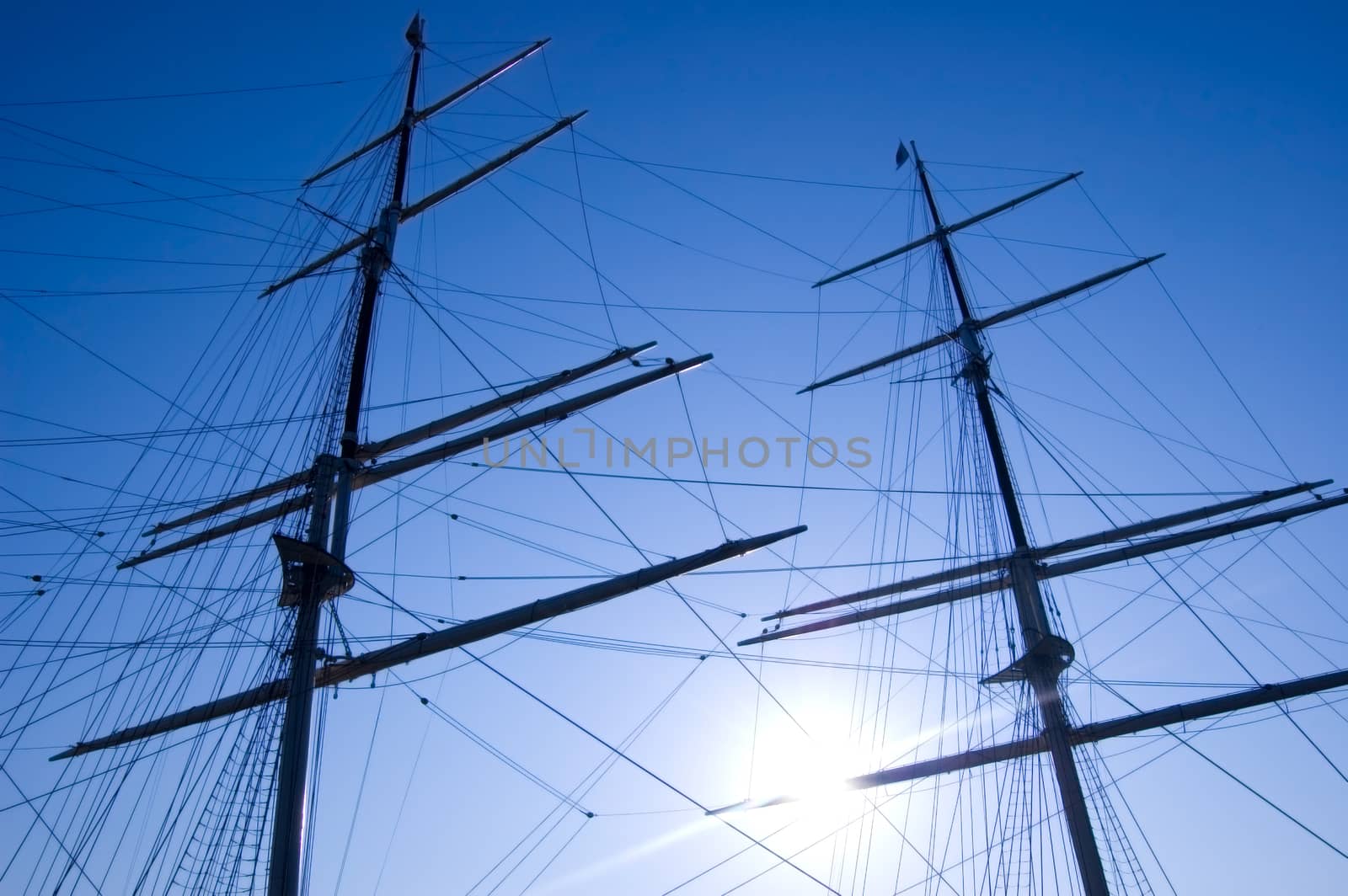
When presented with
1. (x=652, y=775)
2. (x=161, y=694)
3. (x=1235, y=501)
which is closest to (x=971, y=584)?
(x=1235, y=501)

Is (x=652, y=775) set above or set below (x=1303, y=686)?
below

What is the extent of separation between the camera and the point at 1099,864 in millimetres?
17641

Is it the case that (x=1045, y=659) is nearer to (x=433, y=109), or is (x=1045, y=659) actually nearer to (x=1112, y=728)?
(x=1112, y=728)

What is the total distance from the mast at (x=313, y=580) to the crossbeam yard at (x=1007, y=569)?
40.5ft

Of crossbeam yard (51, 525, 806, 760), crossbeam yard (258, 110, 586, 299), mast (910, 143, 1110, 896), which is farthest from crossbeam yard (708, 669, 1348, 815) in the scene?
crossbeam yard (258, 110, 586, 299)

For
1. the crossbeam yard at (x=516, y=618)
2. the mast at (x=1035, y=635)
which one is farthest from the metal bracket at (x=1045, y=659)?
the crossbeam yard at (x=516, y=618)

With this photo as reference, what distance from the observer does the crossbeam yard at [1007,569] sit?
73.2 ft

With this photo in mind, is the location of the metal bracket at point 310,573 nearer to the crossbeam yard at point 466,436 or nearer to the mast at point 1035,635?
the crossbeam yard at point 466,436

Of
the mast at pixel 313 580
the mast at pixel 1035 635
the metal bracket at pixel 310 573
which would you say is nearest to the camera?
the mast at pixel 313 580

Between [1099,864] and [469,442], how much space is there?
572 inches

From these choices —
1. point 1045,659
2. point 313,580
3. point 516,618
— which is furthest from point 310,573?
point 1045,659

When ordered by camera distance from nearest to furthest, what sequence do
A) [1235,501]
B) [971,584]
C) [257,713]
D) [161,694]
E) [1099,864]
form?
[257,713], [161,694], [1099,864], [1235,501], [971,584]

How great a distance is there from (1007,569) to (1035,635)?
2475 mm

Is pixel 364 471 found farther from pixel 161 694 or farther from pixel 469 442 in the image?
pixel 161 694
